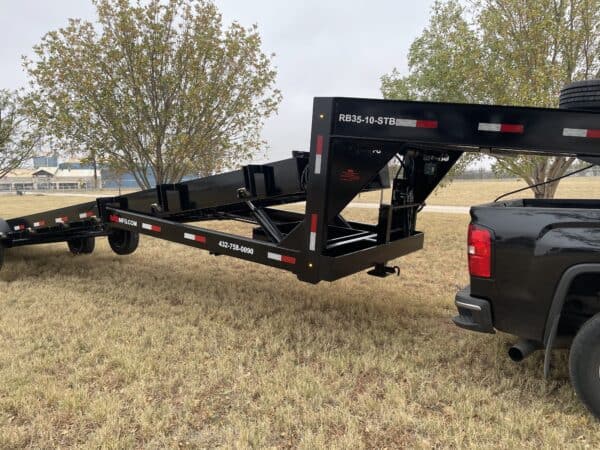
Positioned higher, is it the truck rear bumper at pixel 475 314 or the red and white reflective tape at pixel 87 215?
the red and white reflective tape at pixel 87 215

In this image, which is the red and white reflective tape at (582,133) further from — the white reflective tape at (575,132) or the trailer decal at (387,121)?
the trailer decal at (387,121)

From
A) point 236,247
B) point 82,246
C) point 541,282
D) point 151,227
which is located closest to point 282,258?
point 236,247

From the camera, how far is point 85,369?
321 centimetres

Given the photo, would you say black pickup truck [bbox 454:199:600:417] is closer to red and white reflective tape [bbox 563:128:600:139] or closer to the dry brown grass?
red and white reflective tape [bbox 563:128:600:139]

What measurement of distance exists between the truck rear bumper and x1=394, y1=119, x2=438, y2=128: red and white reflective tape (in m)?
1.25

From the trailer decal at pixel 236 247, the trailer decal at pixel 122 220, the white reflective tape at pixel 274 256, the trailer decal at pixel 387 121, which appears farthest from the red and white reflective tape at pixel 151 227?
the trailer decal at pixel 387 121

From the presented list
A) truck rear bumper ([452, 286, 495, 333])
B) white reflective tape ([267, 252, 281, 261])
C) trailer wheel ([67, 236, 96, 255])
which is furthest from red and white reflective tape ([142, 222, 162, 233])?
truck rear bumper ([452, 286, 495, 333])

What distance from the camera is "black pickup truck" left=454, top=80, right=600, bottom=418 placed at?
2520 mm

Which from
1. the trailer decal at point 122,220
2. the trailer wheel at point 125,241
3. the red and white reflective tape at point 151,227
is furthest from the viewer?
the trailer wheel at point 125,241

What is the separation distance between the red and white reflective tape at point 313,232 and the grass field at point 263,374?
845mm

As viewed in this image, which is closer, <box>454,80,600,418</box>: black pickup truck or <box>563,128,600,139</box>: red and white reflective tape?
<box>454,80,600,418</box>: black pickup truck

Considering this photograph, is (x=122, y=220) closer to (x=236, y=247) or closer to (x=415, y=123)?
(x=236, y=247)

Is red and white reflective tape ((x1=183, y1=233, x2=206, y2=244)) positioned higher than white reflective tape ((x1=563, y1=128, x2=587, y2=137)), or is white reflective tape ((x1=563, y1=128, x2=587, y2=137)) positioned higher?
white reflective tape ((x1=563, y1=128, x2=587, y2=137))

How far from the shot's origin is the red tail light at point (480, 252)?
2.77 m
